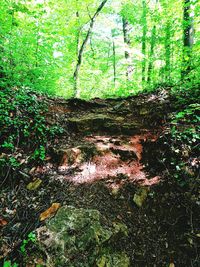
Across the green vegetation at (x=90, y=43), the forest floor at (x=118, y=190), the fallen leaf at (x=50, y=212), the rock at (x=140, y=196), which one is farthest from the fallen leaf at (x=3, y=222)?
the green vegetation at (x=90, y=43)

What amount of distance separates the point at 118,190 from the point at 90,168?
0.81m

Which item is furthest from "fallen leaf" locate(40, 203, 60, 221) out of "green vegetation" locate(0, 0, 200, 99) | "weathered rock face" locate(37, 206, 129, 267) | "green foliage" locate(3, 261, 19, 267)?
"green vegetation" locate(0, 0, 200, 99)

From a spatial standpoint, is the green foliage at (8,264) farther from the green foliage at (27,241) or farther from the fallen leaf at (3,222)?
the fallen leaf at (3,222)

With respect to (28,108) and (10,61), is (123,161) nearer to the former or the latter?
(28,108)

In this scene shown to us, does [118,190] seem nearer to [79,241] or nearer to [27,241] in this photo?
[79,241]

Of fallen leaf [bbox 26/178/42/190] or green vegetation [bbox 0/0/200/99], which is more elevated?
green vegetation [bbox 0/0/200/99]

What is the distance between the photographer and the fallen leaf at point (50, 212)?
3.16 metres

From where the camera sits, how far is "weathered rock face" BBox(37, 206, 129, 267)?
262 centimetres

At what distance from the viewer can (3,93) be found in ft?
15.8

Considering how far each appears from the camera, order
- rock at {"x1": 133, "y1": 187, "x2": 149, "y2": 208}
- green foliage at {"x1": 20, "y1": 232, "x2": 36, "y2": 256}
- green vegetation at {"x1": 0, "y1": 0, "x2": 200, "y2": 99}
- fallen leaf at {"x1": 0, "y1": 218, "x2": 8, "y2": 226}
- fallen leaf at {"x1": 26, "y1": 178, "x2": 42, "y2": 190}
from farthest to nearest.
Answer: green vegetation at {"x1": 0, "y1": 0, "x2": 200, "y2": 99} → fallen leaf at {"x1": 26, "y1": 178, "x2": 42, "y2": 190} → rock at {"x1": 133, "y1": 187, "x2": 149, "y2": 208} → fallen leaf at {"x1": 0, "y1": 218, "x2": 8, "y2": 226} → green foliage at {"x1": 20, "y1": 232, "x2": 36, "y2": 256}

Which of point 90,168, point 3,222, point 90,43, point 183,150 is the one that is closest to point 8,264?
point 3,222

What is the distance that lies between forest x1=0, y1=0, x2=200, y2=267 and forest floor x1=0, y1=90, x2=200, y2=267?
0.02 m

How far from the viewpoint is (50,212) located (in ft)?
10.7

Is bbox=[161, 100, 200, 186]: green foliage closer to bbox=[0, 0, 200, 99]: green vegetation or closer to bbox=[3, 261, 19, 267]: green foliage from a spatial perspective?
bbox=[0, 0, 200, 99]: green vegetation
